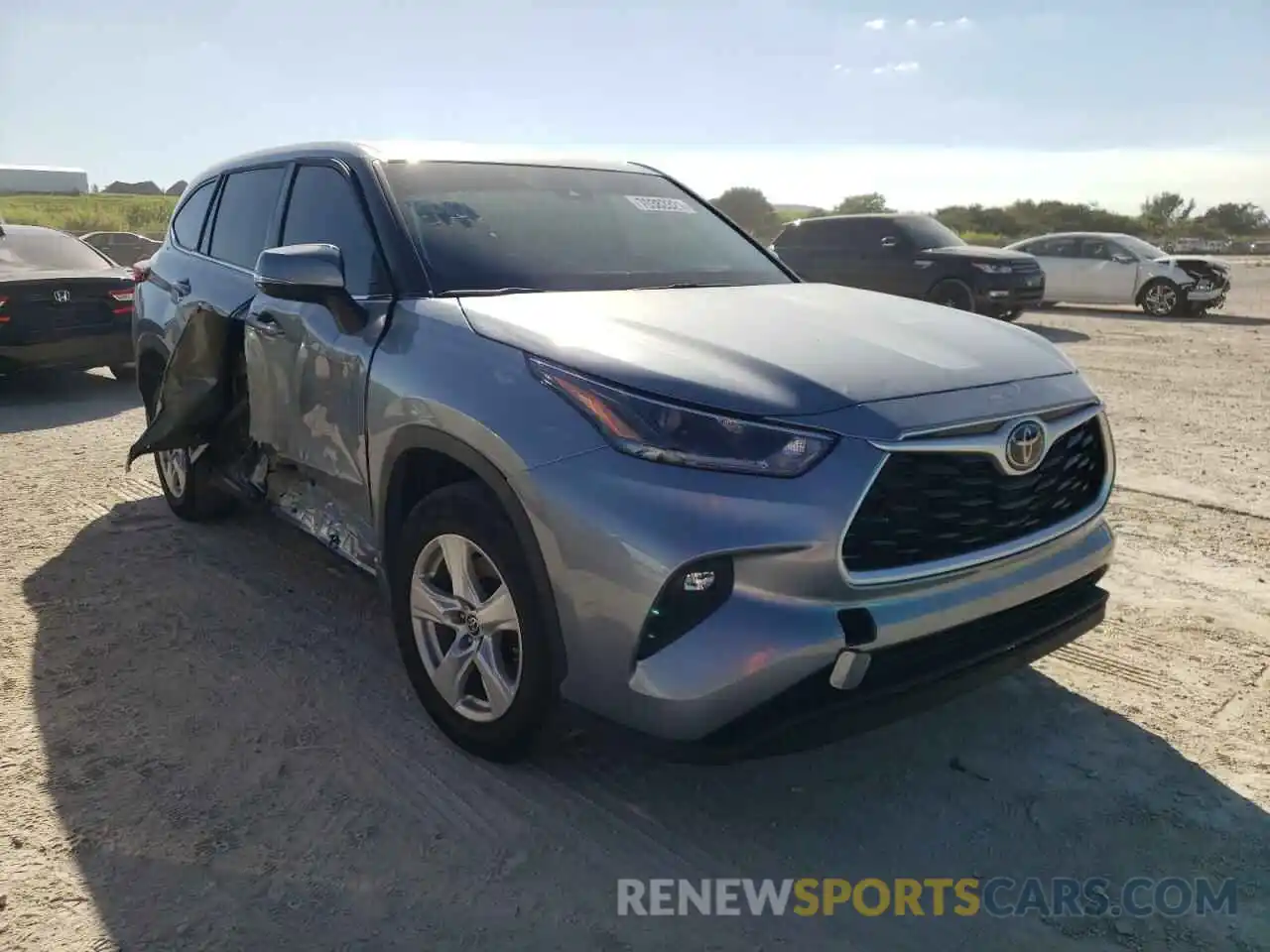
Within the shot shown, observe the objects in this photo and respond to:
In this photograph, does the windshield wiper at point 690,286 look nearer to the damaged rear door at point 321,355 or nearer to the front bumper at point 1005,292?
the damaged rear door at point 321,355

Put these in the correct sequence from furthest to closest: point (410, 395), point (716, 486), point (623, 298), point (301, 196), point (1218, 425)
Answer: point (1218, 425), point (301, 196), point (623, 298), point (410, 395), point (716, 486)

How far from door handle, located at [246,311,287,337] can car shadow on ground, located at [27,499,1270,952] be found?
1.27 meters

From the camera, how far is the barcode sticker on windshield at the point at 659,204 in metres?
4.07

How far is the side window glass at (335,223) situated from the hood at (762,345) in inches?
22.9

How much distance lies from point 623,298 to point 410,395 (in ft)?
2.51

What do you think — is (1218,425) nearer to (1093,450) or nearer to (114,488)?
(1093,450)

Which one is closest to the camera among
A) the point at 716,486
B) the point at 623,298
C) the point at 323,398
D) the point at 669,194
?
the point at 716,486

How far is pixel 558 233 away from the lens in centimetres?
362

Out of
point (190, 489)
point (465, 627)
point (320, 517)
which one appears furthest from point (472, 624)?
point (190, 489)

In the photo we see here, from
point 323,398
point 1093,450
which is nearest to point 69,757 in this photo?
point 323,398

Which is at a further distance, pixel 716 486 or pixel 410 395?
pixel 410 395

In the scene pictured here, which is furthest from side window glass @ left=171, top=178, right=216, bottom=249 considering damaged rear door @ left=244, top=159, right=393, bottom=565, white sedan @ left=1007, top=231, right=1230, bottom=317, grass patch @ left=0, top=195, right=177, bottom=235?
grass patch @ left=0, top=195, right=177, bottom=235

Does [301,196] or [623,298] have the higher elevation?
[301,196]

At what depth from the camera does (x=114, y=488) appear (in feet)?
19.6
